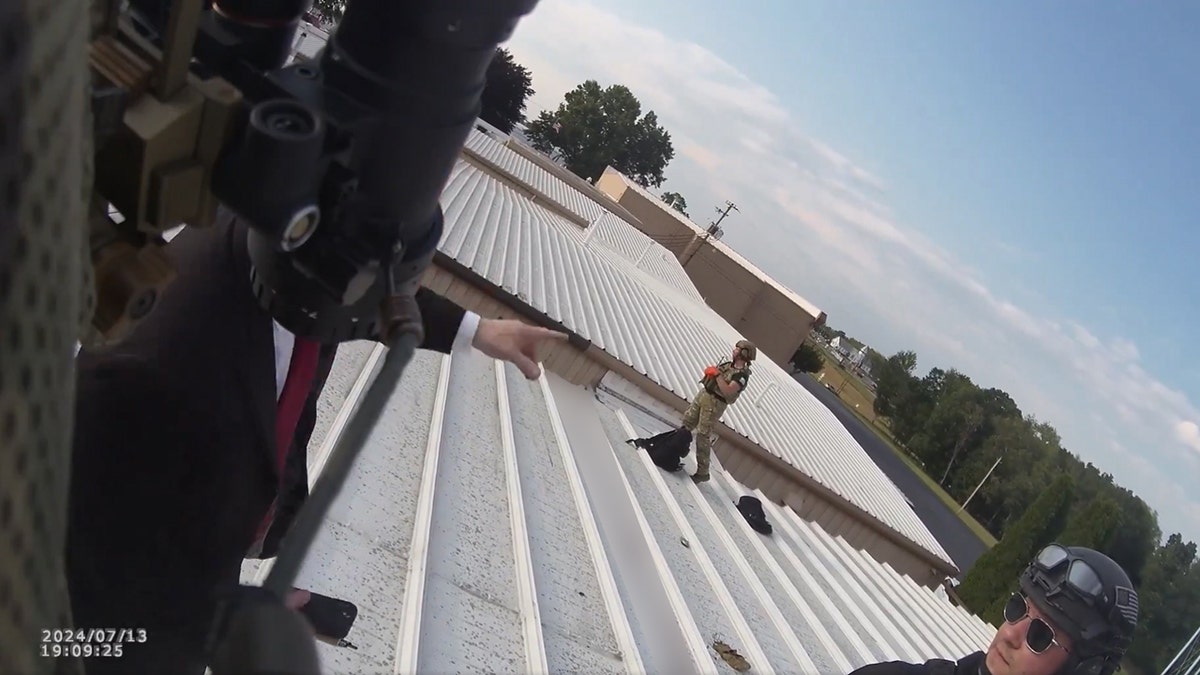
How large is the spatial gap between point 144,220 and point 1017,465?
6220 centimetres

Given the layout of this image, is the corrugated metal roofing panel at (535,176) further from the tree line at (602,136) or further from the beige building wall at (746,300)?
the tree line at (602,136)

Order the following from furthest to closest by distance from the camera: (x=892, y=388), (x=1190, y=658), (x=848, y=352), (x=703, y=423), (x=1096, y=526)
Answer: (x=848, y=352)
(x=892, y=388)
(x=1096, y=526)
(x=1190, y=658)
(x=703, y=423)

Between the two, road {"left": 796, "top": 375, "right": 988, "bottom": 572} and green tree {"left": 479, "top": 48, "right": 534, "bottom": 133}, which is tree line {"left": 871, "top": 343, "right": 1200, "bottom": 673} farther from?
green tree {"left": 479, "top": 48, "right": 534, "bottom": 133}

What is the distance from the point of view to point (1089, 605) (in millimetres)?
2832

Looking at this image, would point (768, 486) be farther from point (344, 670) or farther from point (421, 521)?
point (344, 670)

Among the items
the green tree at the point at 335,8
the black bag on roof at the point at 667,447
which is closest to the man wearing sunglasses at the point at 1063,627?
the green tree at the point at 335,8

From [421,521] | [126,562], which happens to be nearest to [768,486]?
[421,521]

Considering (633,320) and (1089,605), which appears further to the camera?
(633,320)

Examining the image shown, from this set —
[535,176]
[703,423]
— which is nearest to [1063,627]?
[703,423]

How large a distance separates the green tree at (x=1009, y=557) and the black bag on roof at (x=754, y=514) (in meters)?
19.5

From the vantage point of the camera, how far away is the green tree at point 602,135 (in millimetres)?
60688

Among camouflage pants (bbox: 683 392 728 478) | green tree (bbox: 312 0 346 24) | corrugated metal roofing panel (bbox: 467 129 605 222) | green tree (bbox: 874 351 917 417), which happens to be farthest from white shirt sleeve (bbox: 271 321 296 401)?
green tree (bbox: 874 351 917 417)

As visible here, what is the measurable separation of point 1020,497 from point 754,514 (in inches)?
2074

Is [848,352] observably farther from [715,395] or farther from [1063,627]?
[1063,627]
